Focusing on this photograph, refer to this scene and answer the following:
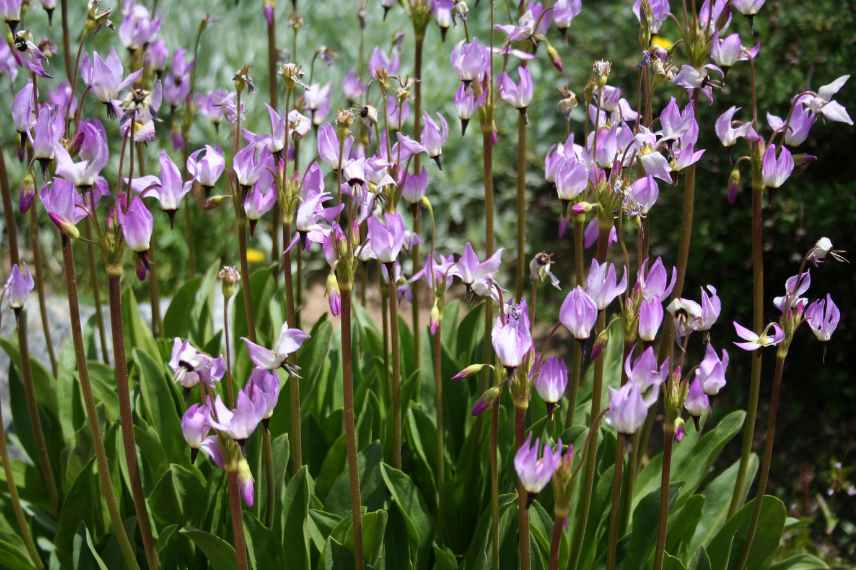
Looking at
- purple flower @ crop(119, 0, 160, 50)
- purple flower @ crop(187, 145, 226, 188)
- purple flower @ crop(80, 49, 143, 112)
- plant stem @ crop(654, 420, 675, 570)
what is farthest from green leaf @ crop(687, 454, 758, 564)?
purple flower @ crop(119, 0, 160, 50)

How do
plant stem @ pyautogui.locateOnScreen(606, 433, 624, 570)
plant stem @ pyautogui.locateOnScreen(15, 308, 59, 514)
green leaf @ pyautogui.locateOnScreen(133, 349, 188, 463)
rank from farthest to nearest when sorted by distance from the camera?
green leaf @ pyautogui.locateOnScreen(133, 349, 188, 463) < plant stem @ pyautogui.locateOnScreen(15, 308, 59, 514) < plant stem @ pyautogui.locateOnScreen(606, 433, 624, 570)

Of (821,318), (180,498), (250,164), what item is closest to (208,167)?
(250,164)

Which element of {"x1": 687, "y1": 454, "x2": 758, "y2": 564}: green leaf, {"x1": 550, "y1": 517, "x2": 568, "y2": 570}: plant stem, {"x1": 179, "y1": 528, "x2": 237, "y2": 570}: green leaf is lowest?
{"x1": 687, "y1": 454, "x2": 758, "y2": 564}: green leaf

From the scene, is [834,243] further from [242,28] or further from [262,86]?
[242,28]

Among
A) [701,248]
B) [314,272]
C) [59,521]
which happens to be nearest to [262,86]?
[314,272]

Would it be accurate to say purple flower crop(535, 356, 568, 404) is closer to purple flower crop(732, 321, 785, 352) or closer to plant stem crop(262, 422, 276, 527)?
purple flower crop(732, 321, 785, 352)

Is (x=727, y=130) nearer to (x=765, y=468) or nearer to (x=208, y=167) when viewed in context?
(x=765, y=468)
